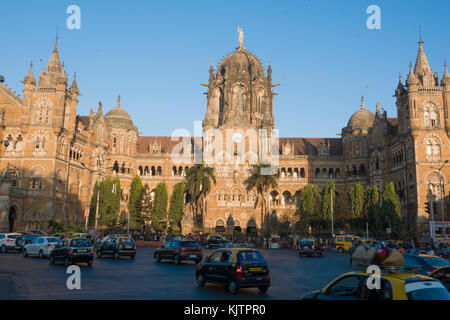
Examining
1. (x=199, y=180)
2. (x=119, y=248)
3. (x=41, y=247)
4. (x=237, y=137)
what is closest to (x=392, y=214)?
(x=199, y=180)

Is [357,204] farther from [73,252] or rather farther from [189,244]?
[73,252]

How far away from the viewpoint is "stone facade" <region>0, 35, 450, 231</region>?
5500cm

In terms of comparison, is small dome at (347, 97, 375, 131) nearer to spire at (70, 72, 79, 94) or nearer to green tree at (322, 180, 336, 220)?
green tree at (322, 180, 336, 220)

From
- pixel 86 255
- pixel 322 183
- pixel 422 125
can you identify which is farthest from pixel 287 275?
pixel 322 183

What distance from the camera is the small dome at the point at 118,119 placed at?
2938 inches

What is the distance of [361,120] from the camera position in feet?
243

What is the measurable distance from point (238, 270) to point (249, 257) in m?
0.77

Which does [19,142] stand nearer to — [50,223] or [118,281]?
[50,223]

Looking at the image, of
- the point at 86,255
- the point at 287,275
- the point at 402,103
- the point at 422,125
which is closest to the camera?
the point at 287,275

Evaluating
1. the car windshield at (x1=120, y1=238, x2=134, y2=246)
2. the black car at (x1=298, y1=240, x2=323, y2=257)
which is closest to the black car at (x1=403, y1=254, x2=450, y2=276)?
the black car at (x1=298, y1=240, x2=323, y2=257)

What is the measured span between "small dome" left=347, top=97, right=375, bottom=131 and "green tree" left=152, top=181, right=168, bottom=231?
36.1m

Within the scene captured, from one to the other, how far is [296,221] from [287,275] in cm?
4829

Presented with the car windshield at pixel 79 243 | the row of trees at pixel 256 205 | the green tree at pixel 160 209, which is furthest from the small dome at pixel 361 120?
the car windshield at pixel 79 243

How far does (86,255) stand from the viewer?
24.1 metres
